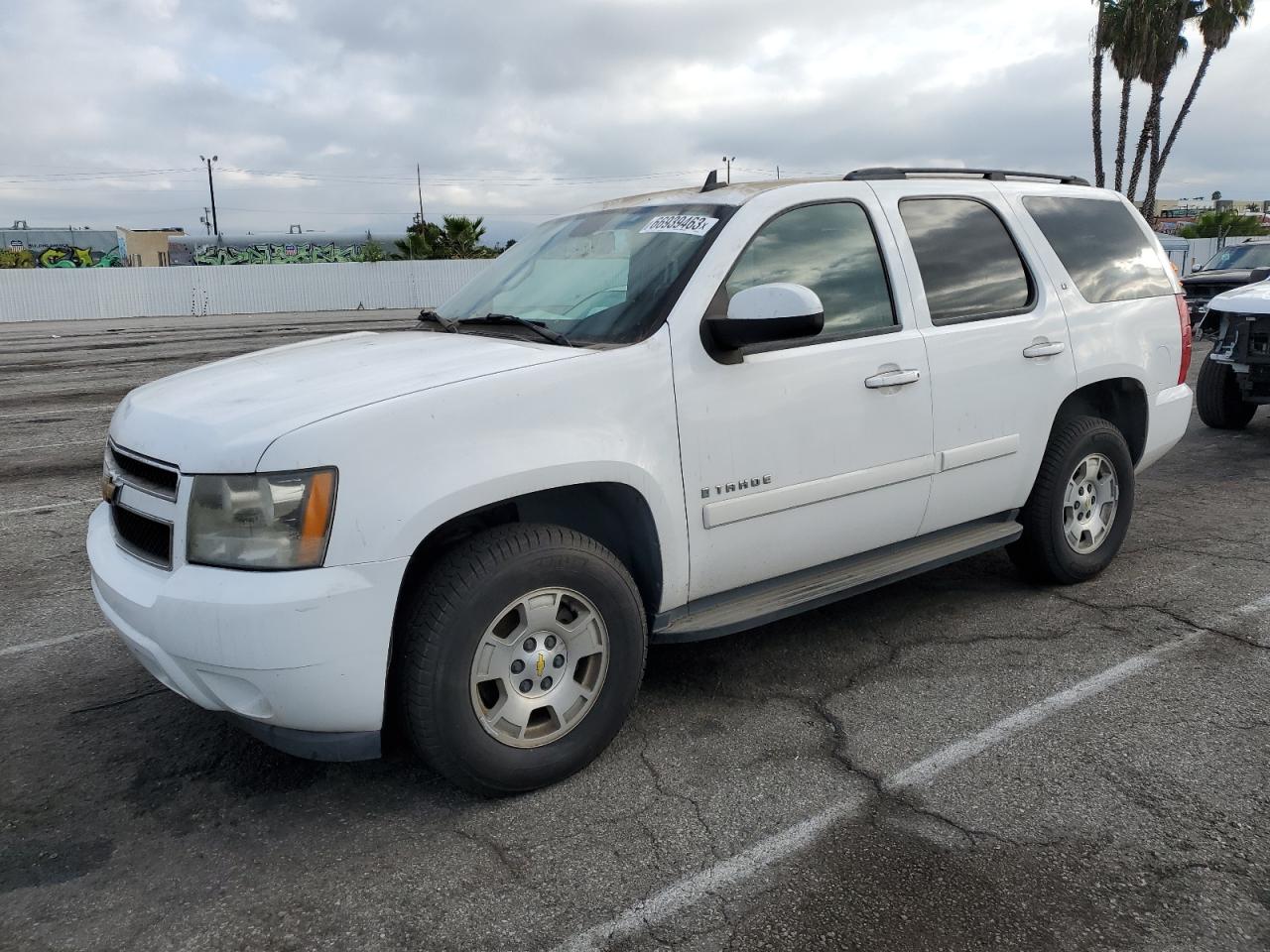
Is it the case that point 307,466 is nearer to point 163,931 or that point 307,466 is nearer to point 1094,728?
point 163,931

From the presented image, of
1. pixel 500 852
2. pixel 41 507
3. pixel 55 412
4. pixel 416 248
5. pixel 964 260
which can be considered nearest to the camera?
pixel 500 852

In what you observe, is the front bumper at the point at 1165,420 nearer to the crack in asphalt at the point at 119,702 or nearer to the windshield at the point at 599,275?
the windshield at the point at 599,275

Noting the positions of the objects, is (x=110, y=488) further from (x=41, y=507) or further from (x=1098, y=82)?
(x=1098, y=82)

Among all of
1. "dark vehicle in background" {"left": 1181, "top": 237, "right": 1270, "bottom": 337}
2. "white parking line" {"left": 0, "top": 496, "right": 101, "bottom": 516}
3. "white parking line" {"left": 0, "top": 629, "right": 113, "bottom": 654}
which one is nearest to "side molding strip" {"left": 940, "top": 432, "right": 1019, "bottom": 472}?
"white parking line" {"left": 0, "top": 629, "right": 113, "bottom": 654}

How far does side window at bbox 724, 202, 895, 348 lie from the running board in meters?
0.87

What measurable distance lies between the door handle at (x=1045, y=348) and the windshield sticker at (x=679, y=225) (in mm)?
1595

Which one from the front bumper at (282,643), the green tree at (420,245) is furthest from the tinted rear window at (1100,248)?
the green tree at (420,245)

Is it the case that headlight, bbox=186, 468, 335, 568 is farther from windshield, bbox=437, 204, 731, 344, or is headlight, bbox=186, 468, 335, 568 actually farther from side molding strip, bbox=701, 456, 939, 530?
side molding strip, bbox=701, 456, 939, 530

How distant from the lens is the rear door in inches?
161

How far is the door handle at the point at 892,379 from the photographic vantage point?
3811mm

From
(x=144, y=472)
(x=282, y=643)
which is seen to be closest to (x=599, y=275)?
(x=144, y=472)

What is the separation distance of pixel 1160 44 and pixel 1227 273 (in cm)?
2121

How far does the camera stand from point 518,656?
3.08 m

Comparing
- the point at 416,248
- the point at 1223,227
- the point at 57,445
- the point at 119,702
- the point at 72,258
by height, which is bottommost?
the point at 119,702
